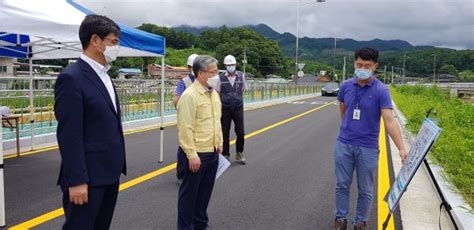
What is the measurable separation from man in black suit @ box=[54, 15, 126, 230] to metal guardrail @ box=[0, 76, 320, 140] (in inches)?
286

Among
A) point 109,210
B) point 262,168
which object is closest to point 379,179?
point 262,168

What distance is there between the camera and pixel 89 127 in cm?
272

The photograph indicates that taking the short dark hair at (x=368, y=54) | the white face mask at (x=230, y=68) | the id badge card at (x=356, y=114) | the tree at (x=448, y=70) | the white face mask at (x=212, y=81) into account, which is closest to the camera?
the white face mask at (x=212, y=81)

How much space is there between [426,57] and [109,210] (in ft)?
385

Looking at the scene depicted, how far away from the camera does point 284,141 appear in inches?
442

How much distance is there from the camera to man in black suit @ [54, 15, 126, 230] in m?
2.61

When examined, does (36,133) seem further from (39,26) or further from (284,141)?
(284,141)

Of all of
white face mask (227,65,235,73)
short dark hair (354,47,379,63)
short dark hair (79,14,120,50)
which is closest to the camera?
short dark hair (79,14,120,50)

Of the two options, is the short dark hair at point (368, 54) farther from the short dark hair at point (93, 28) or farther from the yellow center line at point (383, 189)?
the short dark hair at point (93, 28)

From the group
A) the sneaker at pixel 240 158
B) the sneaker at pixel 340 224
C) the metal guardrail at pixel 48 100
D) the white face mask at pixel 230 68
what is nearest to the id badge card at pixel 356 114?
the sneaker at pixel 340 224

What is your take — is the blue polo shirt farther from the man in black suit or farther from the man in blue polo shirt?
the man in black suit

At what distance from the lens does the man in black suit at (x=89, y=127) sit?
2.61 metres

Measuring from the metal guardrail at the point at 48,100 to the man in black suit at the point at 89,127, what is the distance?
23.8 ft

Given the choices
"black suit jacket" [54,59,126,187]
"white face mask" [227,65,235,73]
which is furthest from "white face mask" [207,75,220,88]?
"white face mask" [227,65,235,73]
